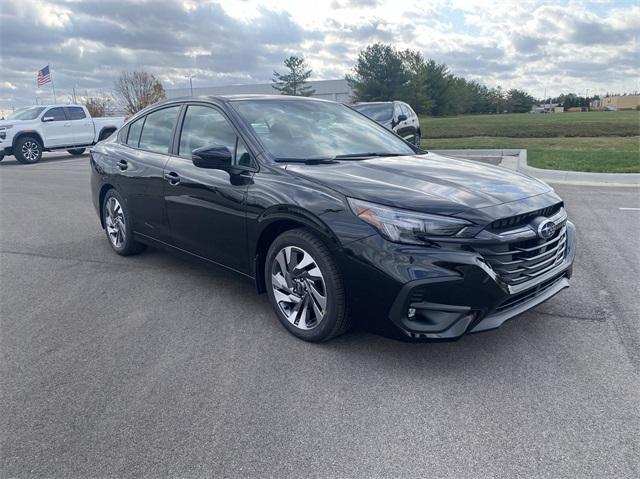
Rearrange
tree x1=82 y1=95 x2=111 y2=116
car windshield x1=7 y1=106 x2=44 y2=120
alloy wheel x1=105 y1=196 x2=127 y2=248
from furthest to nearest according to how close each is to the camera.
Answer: tree x1=82 y1=95 x2=111 y2=116 < car windshield x1=7 y1=106 x2=44 y2=120 < alloy wheel x1=105 y1=196 x2=127 y2=248

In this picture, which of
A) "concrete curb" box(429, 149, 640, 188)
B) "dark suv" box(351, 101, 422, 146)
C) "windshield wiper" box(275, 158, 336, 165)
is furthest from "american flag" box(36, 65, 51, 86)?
"windshield wiper" box(275, 158, 336, 165)

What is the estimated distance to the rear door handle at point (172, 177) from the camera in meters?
4.28

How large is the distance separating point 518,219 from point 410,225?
0.67 m

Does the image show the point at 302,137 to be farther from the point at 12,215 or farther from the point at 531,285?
the point at 12,215

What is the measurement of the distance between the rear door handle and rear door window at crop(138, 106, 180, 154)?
0.90 feet

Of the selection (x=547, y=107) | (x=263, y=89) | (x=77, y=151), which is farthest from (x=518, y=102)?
(x=77, y=151)

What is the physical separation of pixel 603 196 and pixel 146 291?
24.8 ft

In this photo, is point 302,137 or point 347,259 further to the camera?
point 302,137

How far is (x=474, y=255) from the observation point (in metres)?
2.83

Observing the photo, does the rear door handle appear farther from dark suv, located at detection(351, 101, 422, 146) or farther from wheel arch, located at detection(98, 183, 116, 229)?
dark suv, located at detection(351, 101, 422, 146)

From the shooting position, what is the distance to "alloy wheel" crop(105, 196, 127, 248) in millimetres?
5379

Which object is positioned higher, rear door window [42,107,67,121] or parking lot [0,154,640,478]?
rear door window [42,107,67,121]

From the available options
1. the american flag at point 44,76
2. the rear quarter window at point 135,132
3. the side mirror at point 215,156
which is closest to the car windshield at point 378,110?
the rear quarter window at point 135,132

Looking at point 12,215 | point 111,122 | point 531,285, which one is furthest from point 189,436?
point 111,122
